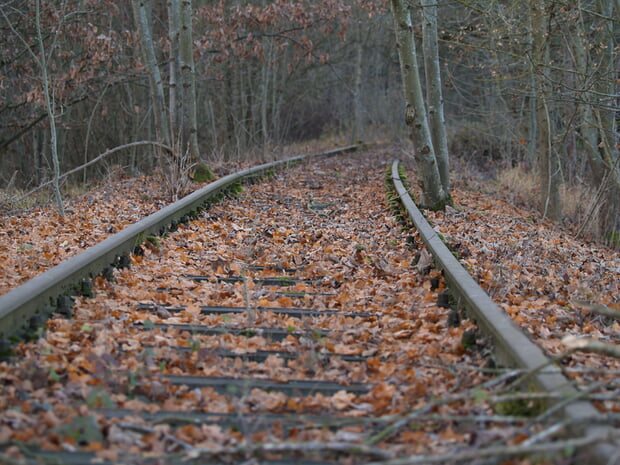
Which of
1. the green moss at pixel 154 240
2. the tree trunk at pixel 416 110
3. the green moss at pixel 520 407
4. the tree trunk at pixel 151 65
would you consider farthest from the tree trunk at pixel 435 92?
the green moss at pixel 520 407

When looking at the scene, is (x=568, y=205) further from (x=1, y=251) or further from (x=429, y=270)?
(x=1, y=251)

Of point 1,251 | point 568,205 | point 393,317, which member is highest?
point 1,251

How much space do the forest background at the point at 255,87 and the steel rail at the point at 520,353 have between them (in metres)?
3.93

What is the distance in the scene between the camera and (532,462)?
2.40m

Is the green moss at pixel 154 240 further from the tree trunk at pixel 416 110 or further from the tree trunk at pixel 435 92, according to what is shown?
the tree trunk at pixel 435 92

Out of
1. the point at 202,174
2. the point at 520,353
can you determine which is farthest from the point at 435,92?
Answer: the point at 520,353

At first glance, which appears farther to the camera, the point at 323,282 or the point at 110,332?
the point at 323,282

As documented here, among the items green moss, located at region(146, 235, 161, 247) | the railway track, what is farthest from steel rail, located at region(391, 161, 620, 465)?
green moss, located at region(146, 235, 161, 247)

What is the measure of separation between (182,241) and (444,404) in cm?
426

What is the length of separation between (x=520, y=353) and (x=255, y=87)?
73.5 feet

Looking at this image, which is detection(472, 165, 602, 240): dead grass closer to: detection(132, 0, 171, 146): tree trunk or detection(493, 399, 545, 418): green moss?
detection(132, 0, 171, 146): tree trunk

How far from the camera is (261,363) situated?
370 centimetres

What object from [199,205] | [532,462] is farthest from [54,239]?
[532,462]

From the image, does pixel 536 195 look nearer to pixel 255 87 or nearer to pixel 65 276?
pixel 65 276
